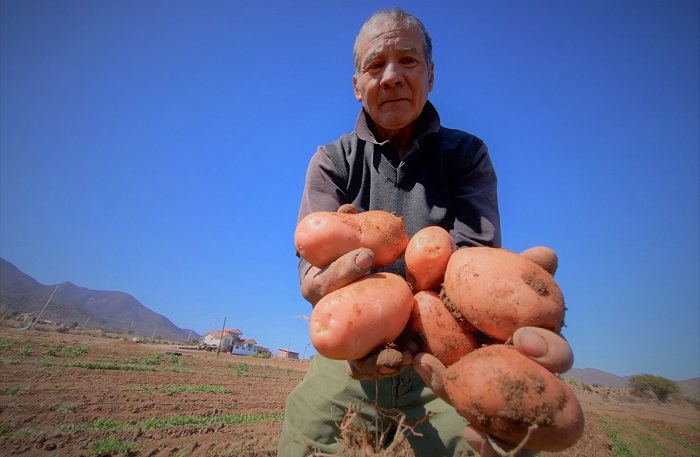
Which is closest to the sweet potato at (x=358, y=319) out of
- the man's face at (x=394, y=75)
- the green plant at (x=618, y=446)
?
the man's face at (x=394, y=75)

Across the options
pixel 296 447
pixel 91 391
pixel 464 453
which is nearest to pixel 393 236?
pixel 464 453

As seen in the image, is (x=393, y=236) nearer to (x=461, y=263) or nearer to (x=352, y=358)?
(x=461, y=263)

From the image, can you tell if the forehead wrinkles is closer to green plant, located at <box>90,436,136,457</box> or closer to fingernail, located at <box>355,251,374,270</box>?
fingernail, located at <box>355,251,374,270</box>

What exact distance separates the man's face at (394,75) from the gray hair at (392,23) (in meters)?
0.05

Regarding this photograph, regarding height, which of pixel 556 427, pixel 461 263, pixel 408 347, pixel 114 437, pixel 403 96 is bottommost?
pixel 114 437

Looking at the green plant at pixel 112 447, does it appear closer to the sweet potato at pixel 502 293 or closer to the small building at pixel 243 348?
the sweet potato at pixel 502 293

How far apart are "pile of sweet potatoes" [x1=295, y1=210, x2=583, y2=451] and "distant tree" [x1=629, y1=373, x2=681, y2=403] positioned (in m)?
49.3

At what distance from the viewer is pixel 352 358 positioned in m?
1.40

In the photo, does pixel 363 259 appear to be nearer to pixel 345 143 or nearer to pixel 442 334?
pixel 442 334

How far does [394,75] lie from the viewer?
1.96 meters

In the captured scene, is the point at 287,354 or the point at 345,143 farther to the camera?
the point at 287,354

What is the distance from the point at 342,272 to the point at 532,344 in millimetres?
766

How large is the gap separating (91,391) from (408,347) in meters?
12.1

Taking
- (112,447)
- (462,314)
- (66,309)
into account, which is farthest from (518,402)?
(66,309)
